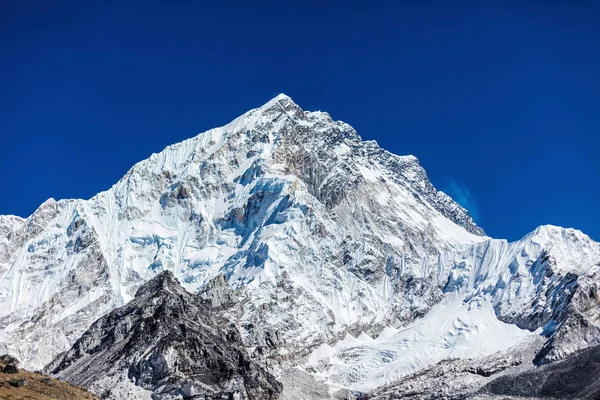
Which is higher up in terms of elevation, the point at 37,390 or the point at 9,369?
the point at 9,369

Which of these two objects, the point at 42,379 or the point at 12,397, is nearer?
the point at 12,397

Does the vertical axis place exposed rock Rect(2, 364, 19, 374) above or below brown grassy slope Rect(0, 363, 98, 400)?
above

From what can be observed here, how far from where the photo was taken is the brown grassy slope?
13462 centimetres

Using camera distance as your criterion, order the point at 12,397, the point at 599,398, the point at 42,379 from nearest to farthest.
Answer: the point at 12,397
the point at 42,379
the point at 599,398

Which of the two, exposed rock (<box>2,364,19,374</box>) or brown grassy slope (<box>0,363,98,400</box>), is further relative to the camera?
exposed rock (<box>2,364,19,374</box>)

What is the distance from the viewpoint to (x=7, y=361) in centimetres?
16050

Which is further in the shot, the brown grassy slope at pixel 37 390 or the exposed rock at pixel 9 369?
the exposed rock at pixel 9 369

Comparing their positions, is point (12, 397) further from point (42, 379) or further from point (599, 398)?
point (599, 398)

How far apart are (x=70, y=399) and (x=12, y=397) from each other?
18233mm

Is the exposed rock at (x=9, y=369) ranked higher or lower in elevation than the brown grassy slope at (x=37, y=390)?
higher

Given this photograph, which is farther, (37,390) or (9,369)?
(9,369)

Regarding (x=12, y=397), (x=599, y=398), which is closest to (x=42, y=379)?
(x=12, y=397)

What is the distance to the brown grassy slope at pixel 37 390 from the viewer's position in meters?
135

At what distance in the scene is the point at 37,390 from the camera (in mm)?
144750
